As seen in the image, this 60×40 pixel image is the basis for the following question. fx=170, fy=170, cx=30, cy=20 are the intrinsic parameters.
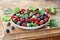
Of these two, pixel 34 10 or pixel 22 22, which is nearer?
pixel 22 22

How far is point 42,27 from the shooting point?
4.58 ft

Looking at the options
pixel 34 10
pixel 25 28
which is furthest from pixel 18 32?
pixel 34 10

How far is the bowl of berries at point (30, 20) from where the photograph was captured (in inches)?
53.5

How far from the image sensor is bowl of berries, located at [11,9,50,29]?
4.45 feet

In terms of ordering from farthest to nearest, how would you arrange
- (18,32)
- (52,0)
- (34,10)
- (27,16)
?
(52,0), (34,10), (27,16), (18,32)

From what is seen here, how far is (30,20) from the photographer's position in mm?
1386

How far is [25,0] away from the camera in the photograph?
6.21ft

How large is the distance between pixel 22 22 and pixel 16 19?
6 centimetres

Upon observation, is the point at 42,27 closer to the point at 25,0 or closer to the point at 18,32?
the point at 18,32

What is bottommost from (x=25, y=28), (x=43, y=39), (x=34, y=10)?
(x=43, y=39)

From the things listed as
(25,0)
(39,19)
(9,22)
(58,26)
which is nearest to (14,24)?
(9,22)

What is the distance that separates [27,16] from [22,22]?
10 centimetres

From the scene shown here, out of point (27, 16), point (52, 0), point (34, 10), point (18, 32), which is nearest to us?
point (18, 32)

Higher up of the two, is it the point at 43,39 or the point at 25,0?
the point at 25,0
